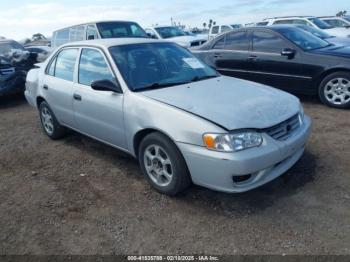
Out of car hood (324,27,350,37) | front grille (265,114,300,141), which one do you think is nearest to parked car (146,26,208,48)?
car hood (324,27,350,37)

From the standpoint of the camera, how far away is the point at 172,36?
46.6ft

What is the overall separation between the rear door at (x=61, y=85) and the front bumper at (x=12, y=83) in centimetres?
404

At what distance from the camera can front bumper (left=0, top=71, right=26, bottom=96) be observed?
862 centimetres

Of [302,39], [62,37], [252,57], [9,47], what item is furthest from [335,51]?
[9,47]

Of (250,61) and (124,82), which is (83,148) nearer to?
(124,82)

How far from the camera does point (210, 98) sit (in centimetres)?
358

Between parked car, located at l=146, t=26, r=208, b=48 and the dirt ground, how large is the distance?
9.29 m

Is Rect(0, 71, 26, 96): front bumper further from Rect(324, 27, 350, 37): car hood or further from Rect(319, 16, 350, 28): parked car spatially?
Rect(319, 16, 350, 28): parked car

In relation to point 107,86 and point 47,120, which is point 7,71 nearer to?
point 47,120

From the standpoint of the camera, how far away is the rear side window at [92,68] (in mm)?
4109

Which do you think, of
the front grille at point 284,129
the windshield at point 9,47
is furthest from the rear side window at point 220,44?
the windshield at point 9,47

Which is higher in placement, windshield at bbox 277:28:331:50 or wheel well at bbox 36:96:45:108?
windshield at bbox 277:28:331:50

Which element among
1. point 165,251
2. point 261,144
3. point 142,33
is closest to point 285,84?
point 261,144

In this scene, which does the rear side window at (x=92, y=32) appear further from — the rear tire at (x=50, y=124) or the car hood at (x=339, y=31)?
the car hood at (x=339, y=31)
